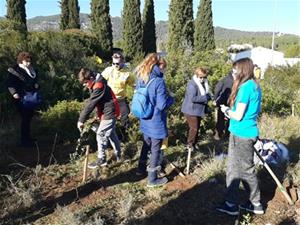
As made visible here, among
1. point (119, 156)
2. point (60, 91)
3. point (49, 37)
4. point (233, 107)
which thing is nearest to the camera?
point (233, 107)

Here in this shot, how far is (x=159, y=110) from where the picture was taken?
17.5 ft

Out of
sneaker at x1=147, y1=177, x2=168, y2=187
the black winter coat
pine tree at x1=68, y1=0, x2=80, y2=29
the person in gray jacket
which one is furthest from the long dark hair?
pine tree at x1=68, y1=0, x2=80, y2=29

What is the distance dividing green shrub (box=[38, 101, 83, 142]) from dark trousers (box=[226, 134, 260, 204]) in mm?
3506

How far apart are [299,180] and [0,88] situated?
6.63m

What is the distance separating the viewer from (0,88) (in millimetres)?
9422

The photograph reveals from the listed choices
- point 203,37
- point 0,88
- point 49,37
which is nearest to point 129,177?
point 0,88

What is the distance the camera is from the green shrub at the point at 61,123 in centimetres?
763

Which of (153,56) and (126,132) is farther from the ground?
(153,56)

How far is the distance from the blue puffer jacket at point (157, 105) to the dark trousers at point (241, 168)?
0.95 m

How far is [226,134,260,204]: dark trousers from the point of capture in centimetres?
477

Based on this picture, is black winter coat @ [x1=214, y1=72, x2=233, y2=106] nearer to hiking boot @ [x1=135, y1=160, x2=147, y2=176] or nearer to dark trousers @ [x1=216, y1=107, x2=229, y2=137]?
dark trousers @ [x1=216, y1=107, x2=229, y2=137]

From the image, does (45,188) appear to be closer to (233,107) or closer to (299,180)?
(233,107)

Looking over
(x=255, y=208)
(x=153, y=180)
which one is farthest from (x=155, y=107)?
(x=255, y=208)

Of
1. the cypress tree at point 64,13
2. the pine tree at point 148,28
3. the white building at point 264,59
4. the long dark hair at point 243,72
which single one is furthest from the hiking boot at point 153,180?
the cypress tree at point 64,13
